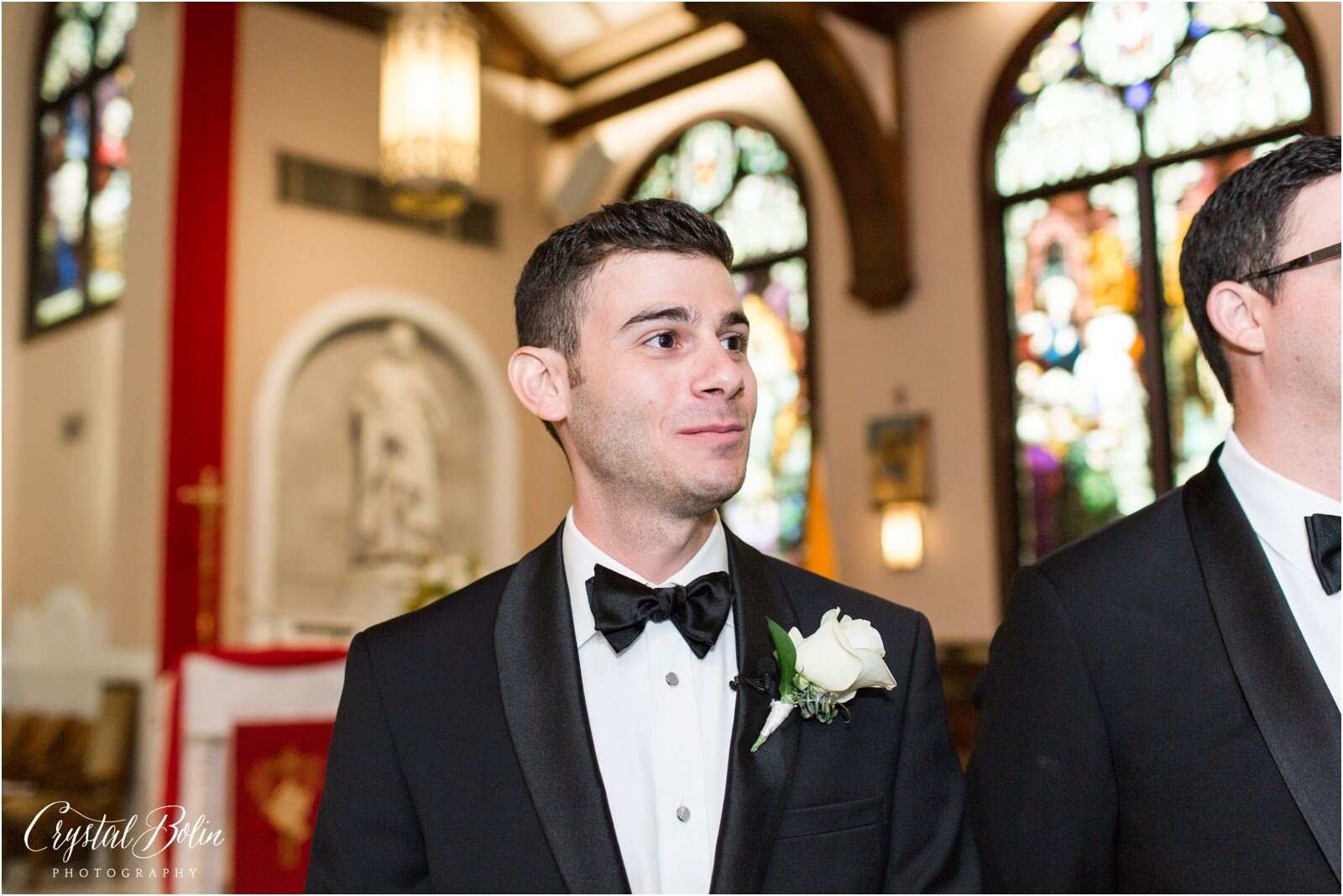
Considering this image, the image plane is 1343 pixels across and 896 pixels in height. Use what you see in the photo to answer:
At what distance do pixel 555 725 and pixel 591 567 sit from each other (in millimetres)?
277

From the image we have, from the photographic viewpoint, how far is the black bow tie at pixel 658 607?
1776mm

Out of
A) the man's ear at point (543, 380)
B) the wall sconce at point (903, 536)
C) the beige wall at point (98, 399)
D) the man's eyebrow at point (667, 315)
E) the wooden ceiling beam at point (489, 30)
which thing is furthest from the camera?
the wooden ceiling beam at point (489, 30)

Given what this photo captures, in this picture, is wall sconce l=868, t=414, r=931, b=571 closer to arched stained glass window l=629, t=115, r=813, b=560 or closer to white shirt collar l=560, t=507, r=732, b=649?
arched stained glass window l=629, t=115, r=813, b=560

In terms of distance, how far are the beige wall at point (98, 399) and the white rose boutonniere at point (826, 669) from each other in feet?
23.5

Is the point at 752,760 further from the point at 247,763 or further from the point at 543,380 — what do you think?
the point at 247,763

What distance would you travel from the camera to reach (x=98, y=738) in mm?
8219

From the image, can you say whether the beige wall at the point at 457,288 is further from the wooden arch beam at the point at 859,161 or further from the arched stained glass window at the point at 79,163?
the arched stained glass window at the point at 79,163

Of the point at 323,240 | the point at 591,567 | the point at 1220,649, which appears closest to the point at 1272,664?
the point at 1220,649

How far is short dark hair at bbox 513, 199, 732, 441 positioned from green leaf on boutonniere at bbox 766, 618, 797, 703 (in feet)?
1.65

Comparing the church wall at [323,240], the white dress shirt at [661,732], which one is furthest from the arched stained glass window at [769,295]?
the white dress shirt at [661,732]

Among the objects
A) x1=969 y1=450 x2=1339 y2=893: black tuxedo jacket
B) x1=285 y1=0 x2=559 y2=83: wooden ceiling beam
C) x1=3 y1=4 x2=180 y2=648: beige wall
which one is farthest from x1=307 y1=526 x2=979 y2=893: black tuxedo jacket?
x1=285 y1=0 x2=559 y2=83: wooden ceiling beam

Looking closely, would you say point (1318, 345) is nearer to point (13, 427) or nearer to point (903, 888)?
point (903, 888)

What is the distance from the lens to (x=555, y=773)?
1.68 metres

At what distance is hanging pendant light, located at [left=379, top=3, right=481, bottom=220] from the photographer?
23.8ft
